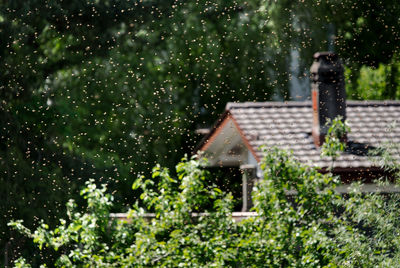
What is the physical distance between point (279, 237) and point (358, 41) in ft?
27.8

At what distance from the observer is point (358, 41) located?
46.7ft

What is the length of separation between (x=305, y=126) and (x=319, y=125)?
Answer: 0.39m

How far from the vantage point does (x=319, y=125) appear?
10.0 m

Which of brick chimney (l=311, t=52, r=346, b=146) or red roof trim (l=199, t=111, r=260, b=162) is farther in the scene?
red roof trim (l=199, t=111, r=260, b=162)

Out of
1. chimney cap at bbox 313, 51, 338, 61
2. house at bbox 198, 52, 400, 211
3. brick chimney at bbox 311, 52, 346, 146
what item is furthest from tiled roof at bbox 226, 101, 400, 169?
chimney cap at bbox 313, 51, 338, 61

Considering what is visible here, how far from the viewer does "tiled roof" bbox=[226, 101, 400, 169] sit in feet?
31.8

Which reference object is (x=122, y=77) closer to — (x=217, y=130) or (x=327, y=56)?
(x=217, y=130)

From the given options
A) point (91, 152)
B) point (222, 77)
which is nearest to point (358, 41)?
point (222, 77)

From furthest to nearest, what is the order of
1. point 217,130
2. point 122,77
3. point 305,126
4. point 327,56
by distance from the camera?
point 122,77
point 217,130
point 305,126
point 327,56

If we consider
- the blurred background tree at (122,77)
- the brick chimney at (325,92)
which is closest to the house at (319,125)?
the brick chimney at (325,92)

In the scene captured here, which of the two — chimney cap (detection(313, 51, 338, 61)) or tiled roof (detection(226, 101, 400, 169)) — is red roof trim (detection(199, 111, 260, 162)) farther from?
chimney cap (detection(313, 51, 338, 61))

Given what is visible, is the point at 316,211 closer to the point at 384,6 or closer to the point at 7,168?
the point at 7,168

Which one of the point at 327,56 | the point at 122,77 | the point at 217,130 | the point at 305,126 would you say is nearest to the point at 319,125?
the point at 305,126

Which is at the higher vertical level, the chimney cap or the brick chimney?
the chimney cap
